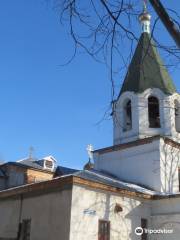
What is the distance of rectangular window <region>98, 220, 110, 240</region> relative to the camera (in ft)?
42.2

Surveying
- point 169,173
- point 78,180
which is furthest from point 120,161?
point 78,180

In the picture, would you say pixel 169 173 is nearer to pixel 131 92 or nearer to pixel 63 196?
pixel 131 92

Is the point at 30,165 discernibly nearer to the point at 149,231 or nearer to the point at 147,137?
the point at 147,137

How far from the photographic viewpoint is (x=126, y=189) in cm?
1391

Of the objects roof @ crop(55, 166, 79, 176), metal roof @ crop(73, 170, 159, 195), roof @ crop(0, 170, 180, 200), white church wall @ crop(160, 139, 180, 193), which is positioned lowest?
roof @ crop(0, 170, 180, 200)

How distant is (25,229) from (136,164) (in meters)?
5.76

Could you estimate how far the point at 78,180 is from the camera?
12.6m

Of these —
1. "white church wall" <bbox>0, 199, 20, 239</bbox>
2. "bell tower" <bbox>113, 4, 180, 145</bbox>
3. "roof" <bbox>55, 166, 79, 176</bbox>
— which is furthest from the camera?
"roof" <bbox>55, 166, 79, 176</bbox>

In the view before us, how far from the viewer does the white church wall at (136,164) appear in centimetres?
1599

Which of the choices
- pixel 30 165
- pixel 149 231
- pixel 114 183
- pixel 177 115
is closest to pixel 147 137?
pixel 177 115

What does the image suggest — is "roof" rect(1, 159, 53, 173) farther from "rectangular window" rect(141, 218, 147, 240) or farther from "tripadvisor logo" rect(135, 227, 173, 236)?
"tripadvisor logo" rect(135, 227, 173, 236)

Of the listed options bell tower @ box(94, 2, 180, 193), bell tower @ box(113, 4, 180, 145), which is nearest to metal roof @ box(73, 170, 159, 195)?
bell tower @ box(94, 2, 180, 193)

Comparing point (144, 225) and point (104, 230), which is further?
point (144, 225)

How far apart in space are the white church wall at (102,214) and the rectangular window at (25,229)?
8.37 ft
